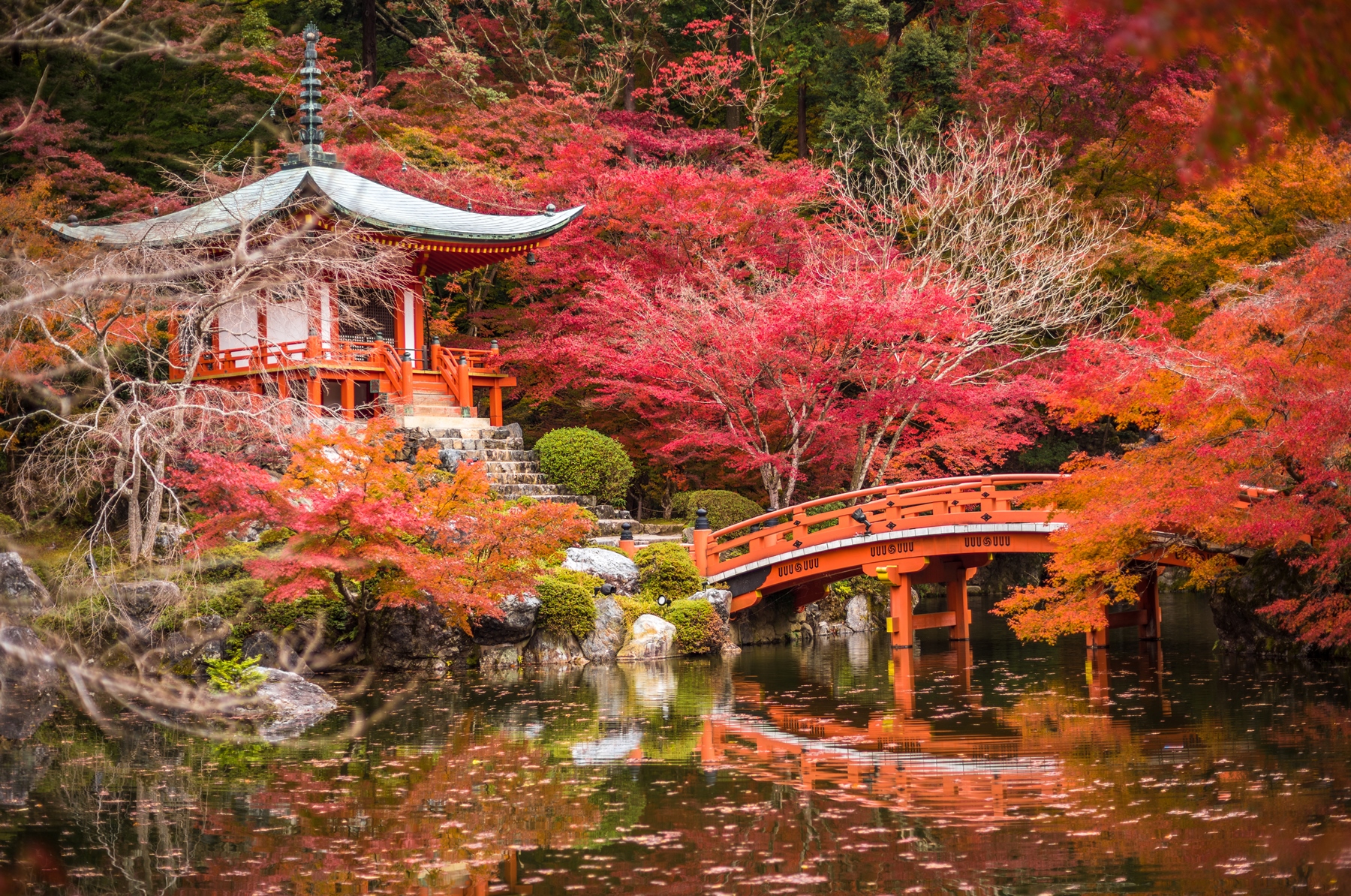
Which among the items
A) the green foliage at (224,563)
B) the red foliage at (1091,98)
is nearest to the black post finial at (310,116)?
the green foliage at (224,563)

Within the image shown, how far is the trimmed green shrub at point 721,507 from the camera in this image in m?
19.4

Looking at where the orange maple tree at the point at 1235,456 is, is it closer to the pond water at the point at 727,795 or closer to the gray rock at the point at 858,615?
the pond water at the point at 727,795

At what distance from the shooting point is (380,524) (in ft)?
42.9

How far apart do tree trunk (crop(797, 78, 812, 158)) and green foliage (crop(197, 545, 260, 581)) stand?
1817 cm

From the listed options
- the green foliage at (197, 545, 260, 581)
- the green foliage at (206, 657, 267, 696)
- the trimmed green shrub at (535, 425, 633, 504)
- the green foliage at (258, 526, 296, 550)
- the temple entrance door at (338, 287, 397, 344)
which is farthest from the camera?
the temple entrance door at (338, 287, 397, 344)

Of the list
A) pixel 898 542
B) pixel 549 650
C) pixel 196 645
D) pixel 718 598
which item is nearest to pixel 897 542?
pixel 898 542

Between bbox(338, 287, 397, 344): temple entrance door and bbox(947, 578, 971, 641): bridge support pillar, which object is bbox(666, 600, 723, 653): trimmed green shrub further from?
bbox(338, 287, 397, 344): temple entrance door

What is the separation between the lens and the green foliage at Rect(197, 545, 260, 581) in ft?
49.1

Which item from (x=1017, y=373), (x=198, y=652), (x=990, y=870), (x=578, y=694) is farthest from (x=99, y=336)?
(x=1017, y=373)

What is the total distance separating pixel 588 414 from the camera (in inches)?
906

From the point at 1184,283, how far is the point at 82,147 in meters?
20.1

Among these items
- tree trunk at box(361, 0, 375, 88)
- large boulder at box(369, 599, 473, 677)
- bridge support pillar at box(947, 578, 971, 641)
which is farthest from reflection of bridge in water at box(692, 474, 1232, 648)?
tree trunk at box(361, 0, 375, 88)

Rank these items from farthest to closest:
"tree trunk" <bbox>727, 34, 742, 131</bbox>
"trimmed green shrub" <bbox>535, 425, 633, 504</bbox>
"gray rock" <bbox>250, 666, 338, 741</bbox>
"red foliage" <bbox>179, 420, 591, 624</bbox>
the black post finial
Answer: "tree trunk" <bbox>727, 34, 742, 131</bbox> < the black post finial < "trimmed green shrub" <bbox>535, 425, 633, 504</bbox> < "red foliage" <bbox>179, 420, 591, 624</bbox> < "gray rock" <bbox>250, 666, 338, 741</bbox>

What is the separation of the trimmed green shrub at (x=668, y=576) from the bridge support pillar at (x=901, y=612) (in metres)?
2.66
